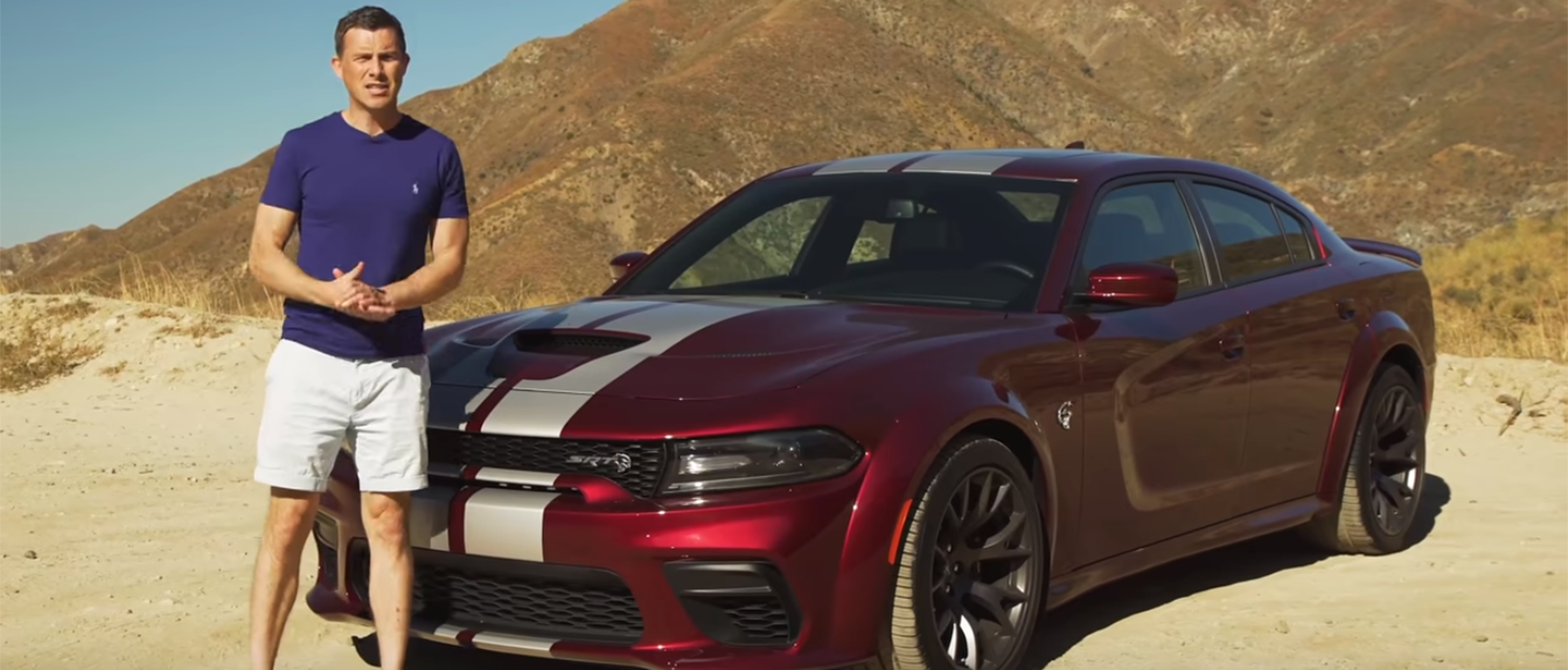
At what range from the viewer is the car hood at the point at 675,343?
186 inches

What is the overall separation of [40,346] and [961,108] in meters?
95.8

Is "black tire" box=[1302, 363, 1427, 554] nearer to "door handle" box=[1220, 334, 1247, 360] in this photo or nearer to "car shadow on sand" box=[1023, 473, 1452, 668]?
"car shadow on sand" box=[1023, 473, 1452, 668]

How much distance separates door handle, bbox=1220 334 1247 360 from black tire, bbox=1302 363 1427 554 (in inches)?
41.2

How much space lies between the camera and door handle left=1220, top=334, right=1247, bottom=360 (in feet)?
20.1

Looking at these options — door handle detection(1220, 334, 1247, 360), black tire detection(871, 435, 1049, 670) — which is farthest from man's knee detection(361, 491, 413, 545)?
door handle detection(1220, 334, 1247, 360)

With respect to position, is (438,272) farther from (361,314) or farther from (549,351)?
(549,351)

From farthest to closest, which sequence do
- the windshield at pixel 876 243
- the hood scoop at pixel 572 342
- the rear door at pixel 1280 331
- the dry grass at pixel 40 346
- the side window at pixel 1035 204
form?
1. the dry grass at pixel 40 346
2. the rear door at pixel 1280 331
3. the side window at pixel 1035 204
4. the windshield at pixel 876 243
5. the hood scoop at pixel 572 342

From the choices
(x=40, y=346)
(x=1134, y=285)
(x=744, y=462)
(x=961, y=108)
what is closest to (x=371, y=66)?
(x=744, y=462)

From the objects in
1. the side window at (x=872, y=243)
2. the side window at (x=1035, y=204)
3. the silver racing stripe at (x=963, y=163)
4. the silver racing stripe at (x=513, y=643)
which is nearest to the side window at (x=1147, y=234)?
the side window at (x=1035, y=204)

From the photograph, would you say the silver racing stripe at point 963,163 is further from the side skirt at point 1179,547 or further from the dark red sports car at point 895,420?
the side skirt at point 1179,547

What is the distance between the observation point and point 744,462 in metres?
4.46

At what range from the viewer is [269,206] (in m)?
4.55

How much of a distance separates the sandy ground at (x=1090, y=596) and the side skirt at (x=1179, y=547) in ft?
0.73

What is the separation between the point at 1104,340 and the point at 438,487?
207 centimetres
